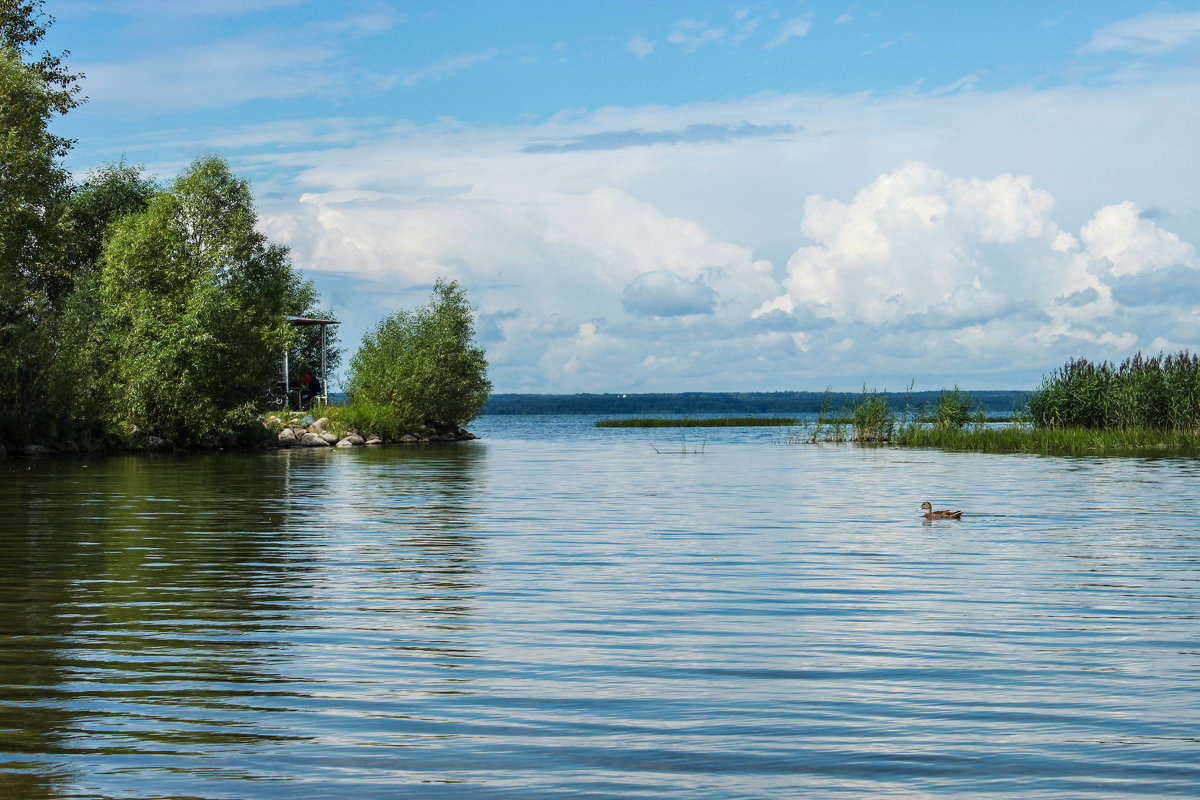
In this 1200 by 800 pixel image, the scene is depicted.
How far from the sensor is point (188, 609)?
1159 centimetres

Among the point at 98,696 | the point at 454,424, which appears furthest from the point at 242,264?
the point at 98,696

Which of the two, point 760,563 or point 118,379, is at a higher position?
point 118,379

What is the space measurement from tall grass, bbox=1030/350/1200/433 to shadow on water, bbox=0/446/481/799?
2978 centimetres

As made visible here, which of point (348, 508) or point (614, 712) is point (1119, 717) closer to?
point (614, 712)

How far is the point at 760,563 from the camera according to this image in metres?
15.6

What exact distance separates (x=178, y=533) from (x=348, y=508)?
6.19 m

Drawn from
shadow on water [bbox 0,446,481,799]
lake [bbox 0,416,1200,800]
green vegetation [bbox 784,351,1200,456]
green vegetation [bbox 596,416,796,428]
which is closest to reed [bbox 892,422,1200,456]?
green vegetation [bbox 784,351,1200,456]

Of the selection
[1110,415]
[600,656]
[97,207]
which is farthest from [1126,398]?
[97,207]

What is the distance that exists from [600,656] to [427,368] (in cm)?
6960

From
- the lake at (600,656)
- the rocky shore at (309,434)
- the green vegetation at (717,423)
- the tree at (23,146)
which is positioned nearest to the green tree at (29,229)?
the tree at (23,146)

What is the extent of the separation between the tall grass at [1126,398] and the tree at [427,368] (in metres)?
43.8

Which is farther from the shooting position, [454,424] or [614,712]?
[454,424]

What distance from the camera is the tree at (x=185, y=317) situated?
180 feet

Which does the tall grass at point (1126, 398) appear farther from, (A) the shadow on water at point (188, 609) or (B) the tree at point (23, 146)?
(B) the tree at point (23, 146)
